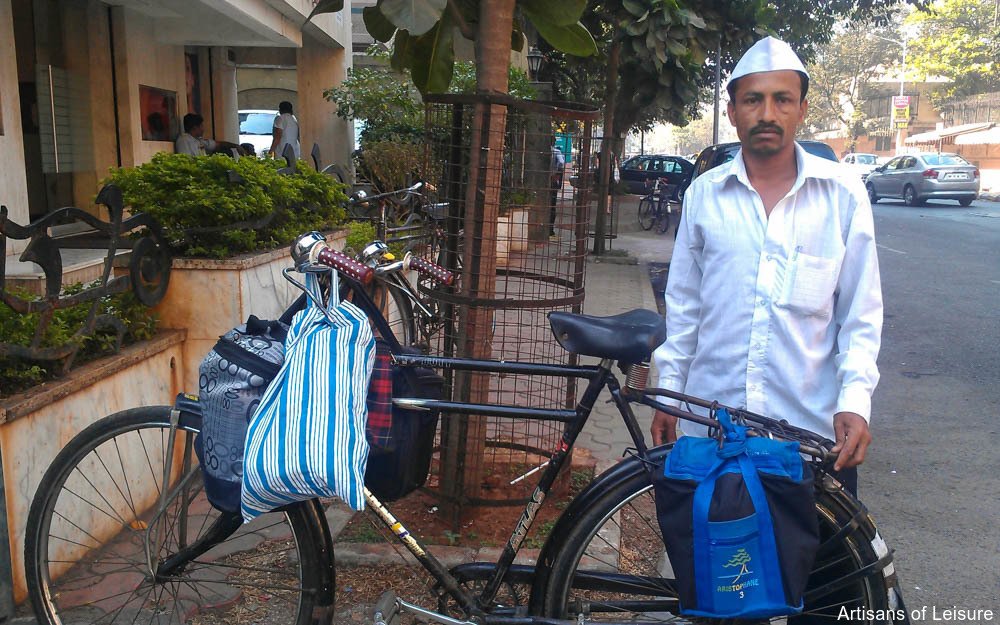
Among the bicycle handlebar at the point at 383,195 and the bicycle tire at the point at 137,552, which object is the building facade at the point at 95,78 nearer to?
the bicycle handlebar at the point at 383,195

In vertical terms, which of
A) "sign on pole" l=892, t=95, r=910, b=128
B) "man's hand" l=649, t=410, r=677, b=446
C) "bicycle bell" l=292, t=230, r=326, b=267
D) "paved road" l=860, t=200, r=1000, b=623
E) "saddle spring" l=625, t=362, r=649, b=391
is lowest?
"paved road" l=860, t=200, r=1000, b=623

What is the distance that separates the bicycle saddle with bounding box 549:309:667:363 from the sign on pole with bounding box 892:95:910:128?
55.3 metres

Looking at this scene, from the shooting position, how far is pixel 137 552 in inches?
109

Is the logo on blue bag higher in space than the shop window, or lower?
lower

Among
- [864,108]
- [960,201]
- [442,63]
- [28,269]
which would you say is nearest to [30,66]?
[28,269]

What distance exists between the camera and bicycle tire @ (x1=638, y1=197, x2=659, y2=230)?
19.8 metres

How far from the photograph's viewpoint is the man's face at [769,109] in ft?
7.63

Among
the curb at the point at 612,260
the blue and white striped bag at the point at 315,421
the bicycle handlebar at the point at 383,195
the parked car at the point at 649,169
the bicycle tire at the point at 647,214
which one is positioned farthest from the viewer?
the parked car at the point at 649,169

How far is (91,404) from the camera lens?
3.40 metres

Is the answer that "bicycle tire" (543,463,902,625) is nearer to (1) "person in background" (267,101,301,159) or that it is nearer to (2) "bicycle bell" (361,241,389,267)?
(2) "bicycle bell" (361,241,389,267)

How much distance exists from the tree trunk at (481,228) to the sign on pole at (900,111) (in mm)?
54359

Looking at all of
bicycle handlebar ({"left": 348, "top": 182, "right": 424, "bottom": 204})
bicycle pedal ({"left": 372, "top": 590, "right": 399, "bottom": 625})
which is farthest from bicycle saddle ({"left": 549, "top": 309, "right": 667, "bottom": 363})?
bicycle handlebar ({"left": 348, "top": 182, "right": 424, "bottom": 204})

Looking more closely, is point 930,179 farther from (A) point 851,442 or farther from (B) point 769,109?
(A) point 851,442

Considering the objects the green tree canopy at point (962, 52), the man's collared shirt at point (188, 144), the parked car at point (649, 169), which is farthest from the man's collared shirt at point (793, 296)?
the green tree canopy at point (962, 52)
